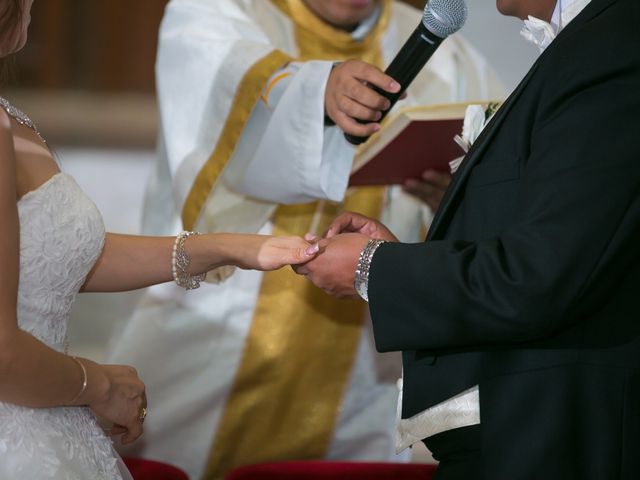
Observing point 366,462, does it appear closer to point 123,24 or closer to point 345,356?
point 345,356

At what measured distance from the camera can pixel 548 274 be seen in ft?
6.34

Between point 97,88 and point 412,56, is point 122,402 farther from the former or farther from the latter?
point 97,88

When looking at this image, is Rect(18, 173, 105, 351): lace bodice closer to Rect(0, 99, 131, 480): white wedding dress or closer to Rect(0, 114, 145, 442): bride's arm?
Rect(0, 99, 131, 480): white wedding dress

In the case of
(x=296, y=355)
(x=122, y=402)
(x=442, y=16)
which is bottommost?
(x=296, y=355)

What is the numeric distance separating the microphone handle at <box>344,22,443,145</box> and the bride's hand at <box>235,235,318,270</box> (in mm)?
487

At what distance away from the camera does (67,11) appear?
941 cm

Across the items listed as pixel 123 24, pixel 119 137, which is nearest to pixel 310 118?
pixel 123 24

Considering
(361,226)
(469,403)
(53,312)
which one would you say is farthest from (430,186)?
(53,312)

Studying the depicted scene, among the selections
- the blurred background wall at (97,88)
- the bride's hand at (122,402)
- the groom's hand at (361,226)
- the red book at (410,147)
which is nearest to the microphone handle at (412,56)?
the red book at (410,147)

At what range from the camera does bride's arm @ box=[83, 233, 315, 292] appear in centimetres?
239

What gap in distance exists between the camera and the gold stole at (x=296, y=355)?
3.63m

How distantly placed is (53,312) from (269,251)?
0.51m

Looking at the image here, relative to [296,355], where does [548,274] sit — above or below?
above

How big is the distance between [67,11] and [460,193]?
7888 mm
